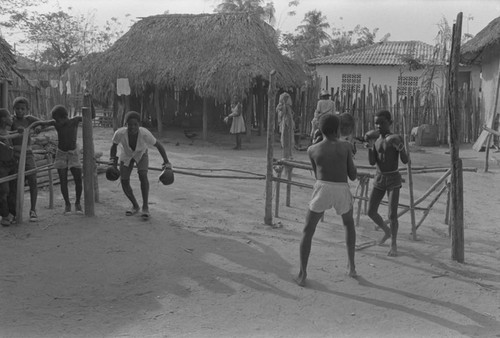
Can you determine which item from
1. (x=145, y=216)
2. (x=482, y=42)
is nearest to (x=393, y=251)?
(x=145, y=216)

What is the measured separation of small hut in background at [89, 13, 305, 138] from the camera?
16.1 meters

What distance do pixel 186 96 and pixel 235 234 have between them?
15.1 meters

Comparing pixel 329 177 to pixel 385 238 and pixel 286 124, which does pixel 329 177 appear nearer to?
pixel 385 238

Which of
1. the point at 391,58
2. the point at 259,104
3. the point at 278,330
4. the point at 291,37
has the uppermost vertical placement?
the point at 291,37

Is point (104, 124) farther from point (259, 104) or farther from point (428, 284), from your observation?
point (428, 284)

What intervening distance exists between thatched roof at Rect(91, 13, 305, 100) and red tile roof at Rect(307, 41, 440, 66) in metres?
9.79

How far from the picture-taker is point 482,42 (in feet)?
50.3

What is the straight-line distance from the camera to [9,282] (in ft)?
14.5

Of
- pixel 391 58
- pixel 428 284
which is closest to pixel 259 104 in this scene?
pixel 391 58

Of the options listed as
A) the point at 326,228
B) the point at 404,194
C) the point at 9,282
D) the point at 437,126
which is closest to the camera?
the point at 9,282

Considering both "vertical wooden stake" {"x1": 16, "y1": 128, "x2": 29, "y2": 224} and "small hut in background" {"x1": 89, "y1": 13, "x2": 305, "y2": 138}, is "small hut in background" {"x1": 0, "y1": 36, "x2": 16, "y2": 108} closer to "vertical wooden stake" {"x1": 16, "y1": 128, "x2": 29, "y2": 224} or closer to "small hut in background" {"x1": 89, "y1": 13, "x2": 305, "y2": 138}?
"vertical wooden stake" {"x1": 16, "y1": 128, "x2": 29, "y2": 224}

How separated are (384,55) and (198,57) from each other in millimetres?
14741

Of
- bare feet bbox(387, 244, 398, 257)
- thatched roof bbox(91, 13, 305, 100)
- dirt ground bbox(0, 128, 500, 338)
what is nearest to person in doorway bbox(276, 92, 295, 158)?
dirt ground bbox(0, 128, 500, 338)

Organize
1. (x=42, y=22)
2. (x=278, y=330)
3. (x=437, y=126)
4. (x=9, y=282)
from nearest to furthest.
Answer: (x=278, y=330) → (x=9, y=282) → (x=437, y=126) → (x=42, y=22)
